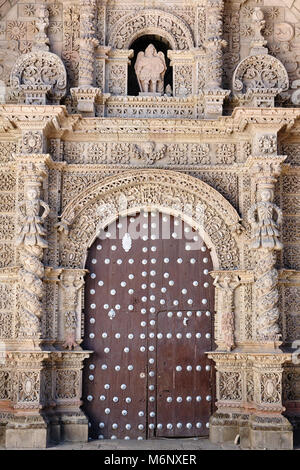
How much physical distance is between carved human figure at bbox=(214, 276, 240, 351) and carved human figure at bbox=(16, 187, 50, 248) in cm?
229

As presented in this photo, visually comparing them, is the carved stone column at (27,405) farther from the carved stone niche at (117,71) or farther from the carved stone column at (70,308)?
the carved stone niche at (117,71)

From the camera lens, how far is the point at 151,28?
879 centimetres

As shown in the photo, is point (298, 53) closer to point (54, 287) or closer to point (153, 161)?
point (153, 161)

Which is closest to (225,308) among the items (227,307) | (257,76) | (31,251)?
(227,307)

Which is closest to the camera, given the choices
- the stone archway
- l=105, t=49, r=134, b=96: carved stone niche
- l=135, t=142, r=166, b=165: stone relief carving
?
the stone archway

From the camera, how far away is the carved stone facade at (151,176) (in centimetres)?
765

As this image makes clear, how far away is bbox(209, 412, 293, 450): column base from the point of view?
24.1 feet

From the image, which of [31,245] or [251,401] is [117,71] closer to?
[31,245]

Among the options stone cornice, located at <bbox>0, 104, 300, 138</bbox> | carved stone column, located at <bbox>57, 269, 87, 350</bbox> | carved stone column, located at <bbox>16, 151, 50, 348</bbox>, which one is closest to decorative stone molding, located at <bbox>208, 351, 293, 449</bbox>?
carved stone column, located at <bbox>57, 269, 87, 350</bbox>

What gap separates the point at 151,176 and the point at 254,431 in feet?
11.2

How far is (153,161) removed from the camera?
8328mm

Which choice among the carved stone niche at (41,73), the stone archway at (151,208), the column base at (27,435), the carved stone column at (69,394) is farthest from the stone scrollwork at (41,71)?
the column base at (27,435)

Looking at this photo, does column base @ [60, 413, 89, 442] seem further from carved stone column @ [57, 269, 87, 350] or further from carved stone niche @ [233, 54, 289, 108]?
carved stone niche @ [233, 54, 289, 108]

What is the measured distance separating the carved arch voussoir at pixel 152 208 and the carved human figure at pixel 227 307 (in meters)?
0.20
